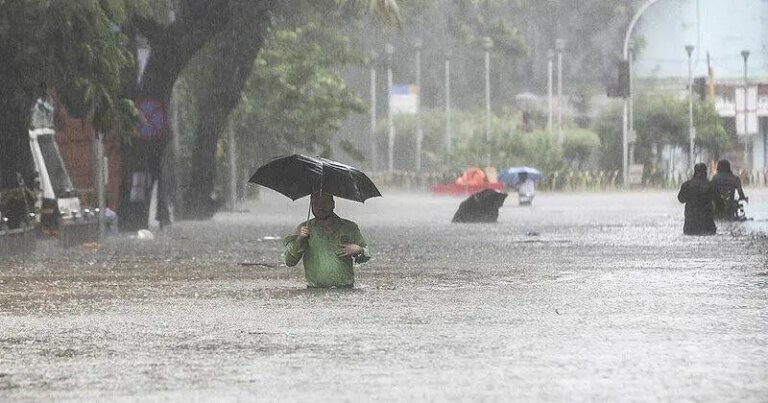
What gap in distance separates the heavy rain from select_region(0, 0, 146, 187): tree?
0.04 m

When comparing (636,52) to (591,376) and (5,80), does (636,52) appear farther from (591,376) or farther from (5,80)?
(591,376)

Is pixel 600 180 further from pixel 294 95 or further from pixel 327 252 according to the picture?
pixel 327 252

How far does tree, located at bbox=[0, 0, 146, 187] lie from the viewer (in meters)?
30.3

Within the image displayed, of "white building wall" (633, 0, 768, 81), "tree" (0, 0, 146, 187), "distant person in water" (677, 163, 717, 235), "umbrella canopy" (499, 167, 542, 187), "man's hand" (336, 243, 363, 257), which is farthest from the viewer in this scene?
"white building wall" (633, 0, 768, 81)

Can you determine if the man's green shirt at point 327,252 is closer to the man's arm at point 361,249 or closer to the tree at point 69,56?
the man's arm at point 361,249

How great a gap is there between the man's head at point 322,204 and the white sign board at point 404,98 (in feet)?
356

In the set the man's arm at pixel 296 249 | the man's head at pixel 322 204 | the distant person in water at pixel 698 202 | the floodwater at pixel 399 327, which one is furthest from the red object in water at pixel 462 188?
the man's arm at pixel 296 249

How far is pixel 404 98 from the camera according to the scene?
130500 mm

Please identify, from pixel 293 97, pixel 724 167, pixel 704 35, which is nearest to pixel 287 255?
pixel 724 167

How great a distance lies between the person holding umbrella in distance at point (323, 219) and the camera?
1958 cm

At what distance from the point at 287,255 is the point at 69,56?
12195 millimetres

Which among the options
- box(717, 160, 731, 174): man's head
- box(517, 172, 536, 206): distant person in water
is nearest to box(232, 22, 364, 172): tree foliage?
box(517, 172, 536, 206): distant person in water

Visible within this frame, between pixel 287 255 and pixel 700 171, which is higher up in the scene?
pixel 700 171

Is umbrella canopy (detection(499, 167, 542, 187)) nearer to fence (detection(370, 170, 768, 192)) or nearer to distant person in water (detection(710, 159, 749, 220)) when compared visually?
fence (detection(370, 170, 768, 192))
